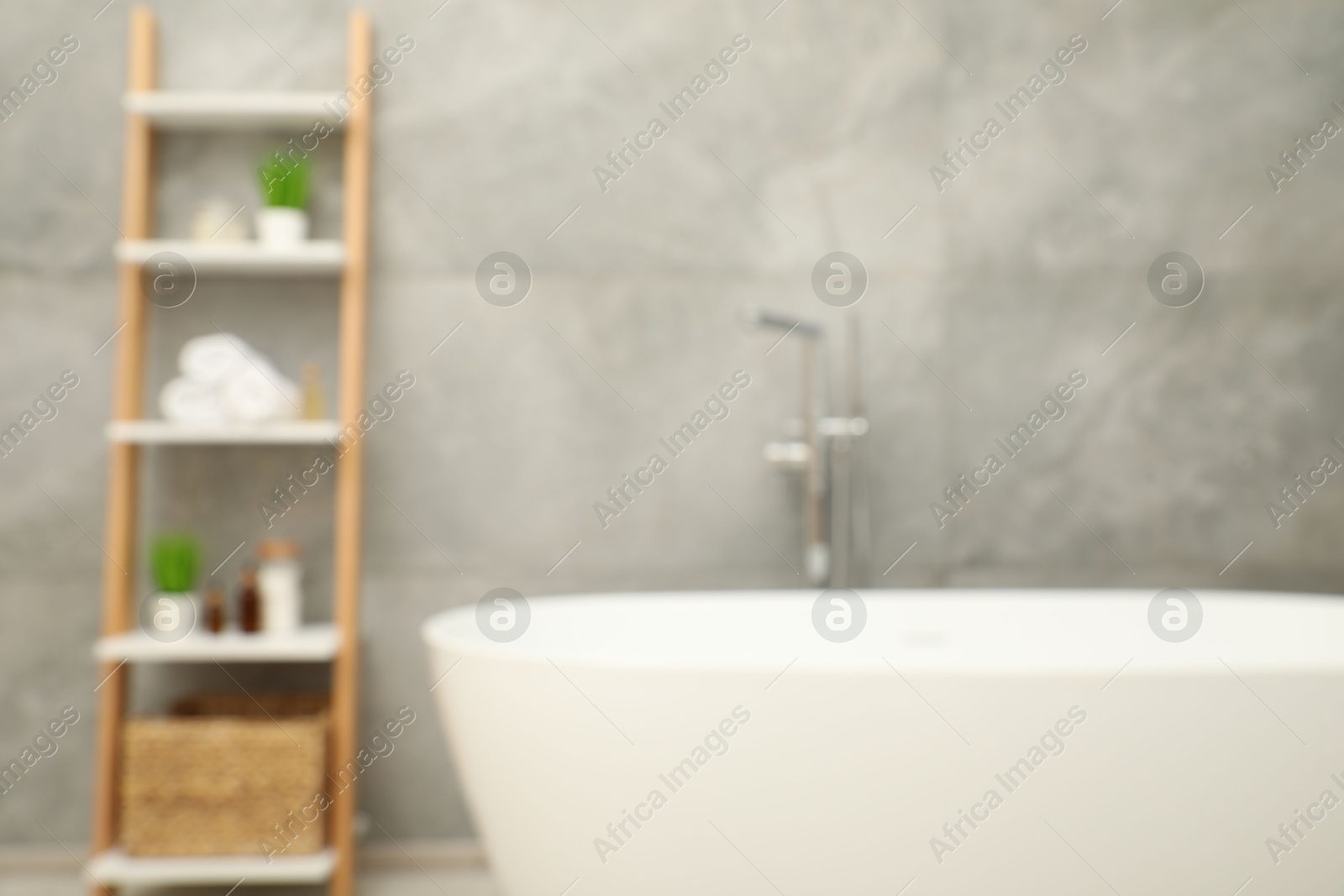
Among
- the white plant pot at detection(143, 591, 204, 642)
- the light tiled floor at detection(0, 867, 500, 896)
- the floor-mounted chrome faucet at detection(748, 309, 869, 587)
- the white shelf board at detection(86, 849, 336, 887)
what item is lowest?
the light tiled floor at detection(0, 867, 500, 896)

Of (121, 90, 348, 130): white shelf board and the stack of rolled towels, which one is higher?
(121, 90, 348, 130): white shelf board

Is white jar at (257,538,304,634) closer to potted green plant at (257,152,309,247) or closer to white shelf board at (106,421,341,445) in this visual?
white shelf board at (106,421,341,445)

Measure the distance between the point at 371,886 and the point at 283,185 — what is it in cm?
137

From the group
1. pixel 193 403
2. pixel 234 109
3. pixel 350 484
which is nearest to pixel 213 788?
pixel 350 484

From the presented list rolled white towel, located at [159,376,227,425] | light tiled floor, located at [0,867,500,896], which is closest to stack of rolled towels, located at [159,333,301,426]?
rolled white towel, located at [159,376,227,425]

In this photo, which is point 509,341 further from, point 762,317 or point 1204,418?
point 1204,418

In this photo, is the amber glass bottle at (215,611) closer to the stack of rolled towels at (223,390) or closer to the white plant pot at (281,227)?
the stack of rolled towels at (223,390)

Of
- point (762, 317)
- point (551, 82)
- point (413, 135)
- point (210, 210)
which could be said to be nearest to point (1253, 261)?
point (762, 317)

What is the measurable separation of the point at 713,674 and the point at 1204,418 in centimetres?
143

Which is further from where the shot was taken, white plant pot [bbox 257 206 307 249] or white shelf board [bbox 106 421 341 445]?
white plant pot [bbox 257 206 307 249]

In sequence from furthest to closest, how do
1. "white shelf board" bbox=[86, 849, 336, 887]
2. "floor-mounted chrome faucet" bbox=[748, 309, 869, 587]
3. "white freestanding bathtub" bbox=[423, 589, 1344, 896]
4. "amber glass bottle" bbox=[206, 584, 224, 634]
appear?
"floor-mounted chrome faucet" bbox=[748, 309, 869, 587] → "amber glass bottle" bbox=[206, 584, 224, 634] → "white shelf board" bbox=[86, 849, 336, 887] → "white freestanding bathtub" bbox=[423, 589, 1344, 896]

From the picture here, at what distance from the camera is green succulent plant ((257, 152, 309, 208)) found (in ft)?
6.06

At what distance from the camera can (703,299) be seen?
200cm

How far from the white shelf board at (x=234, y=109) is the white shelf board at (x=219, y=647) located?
3.27ft
